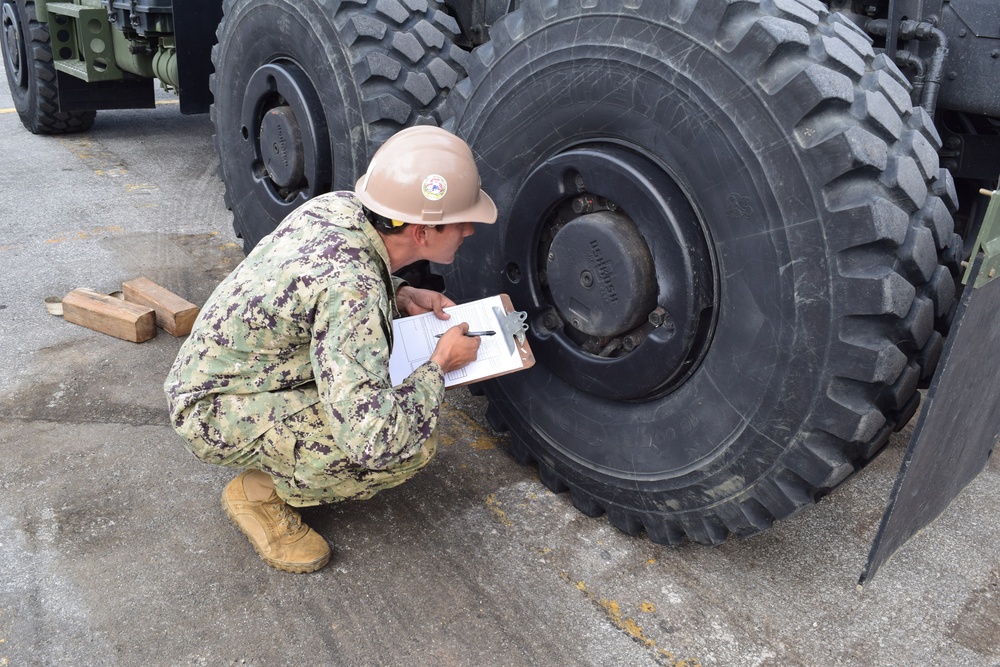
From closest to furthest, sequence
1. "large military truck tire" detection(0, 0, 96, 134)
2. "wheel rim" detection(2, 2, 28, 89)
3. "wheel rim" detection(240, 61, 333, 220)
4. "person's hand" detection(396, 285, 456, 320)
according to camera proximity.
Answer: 1. "person's hand" detection(396, 285, 456, 320)
2. "wheel rim" detection(240, 61, 333, 220)
3. "large military truck tire" detection(0, 0, 96, 134)
4. "wheel rim" detection(2, 2, 28, 89)

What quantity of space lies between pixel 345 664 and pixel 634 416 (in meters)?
0.98

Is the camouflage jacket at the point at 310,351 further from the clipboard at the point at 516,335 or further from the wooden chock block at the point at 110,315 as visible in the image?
the wooden chock block at the point at 110,315

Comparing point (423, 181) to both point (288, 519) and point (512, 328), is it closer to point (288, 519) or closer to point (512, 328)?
point (512, 328)

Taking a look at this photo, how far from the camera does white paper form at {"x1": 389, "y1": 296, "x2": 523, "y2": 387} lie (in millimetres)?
2590

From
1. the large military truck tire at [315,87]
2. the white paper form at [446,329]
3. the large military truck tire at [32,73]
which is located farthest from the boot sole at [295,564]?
the large military truck tire at [32,73]

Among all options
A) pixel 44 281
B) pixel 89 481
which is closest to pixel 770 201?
pixel 89 481

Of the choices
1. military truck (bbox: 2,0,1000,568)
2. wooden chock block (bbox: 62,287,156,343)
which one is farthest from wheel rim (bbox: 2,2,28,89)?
military truck (bbox: 2,0,1000,568)

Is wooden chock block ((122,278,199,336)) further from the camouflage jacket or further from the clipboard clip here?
the clipboard clip

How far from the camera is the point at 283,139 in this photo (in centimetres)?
349

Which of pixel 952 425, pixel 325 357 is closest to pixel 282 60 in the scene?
pixel 325 357

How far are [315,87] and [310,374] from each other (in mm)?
1313

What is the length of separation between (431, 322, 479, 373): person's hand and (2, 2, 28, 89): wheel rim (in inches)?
227

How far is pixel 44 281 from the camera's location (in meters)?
4.27

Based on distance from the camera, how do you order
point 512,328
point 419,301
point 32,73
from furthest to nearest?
point 32,73, point 419,301, point 512,328
